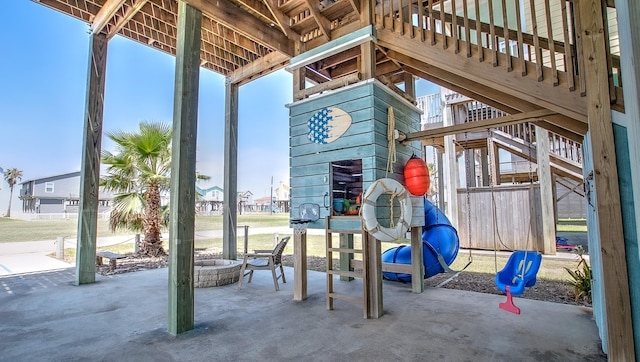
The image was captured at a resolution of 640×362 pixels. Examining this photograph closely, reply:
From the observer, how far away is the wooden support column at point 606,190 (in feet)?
6.46

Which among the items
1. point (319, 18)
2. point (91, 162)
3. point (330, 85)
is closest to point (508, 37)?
point (330, 85)

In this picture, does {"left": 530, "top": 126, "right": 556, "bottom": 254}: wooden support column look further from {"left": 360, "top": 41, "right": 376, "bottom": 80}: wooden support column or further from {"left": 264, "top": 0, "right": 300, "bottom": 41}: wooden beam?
{"left": 264, "top": 0, "right": 300, "bottom": 41}: wooden beam

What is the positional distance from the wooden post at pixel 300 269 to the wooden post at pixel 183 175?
1434mm

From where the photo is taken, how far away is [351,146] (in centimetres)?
394

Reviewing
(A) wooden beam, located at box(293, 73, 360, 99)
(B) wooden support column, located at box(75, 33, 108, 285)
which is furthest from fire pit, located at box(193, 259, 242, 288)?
(A) wooden beam, located at box(293, 73, 360, 99)

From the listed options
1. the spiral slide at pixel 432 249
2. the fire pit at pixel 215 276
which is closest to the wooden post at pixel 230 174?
the fire pit at pixel 215 276

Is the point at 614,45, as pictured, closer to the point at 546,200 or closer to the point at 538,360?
the point at 546,200

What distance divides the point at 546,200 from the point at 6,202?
80.0 feet

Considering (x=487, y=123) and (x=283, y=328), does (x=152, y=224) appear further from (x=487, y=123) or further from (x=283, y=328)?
(x=487, y=123)

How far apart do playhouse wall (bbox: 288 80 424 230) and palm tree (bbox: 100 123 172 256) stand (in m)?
4.35

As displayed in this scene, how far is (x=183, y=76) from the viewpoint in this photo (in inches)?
132

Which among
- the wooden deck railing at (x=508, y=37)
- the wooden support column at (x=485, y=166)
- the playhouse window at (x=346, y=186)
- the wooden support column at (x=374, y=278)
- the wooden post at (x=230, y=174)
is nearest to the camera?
the wooden deck railing at (x=508, y=37)

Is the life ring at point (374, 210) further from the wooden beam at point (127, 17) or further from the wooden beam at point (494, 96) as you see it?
the wooden beam at point (127, 17)

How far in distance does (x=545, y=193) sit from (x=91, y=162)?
30.1 feet
